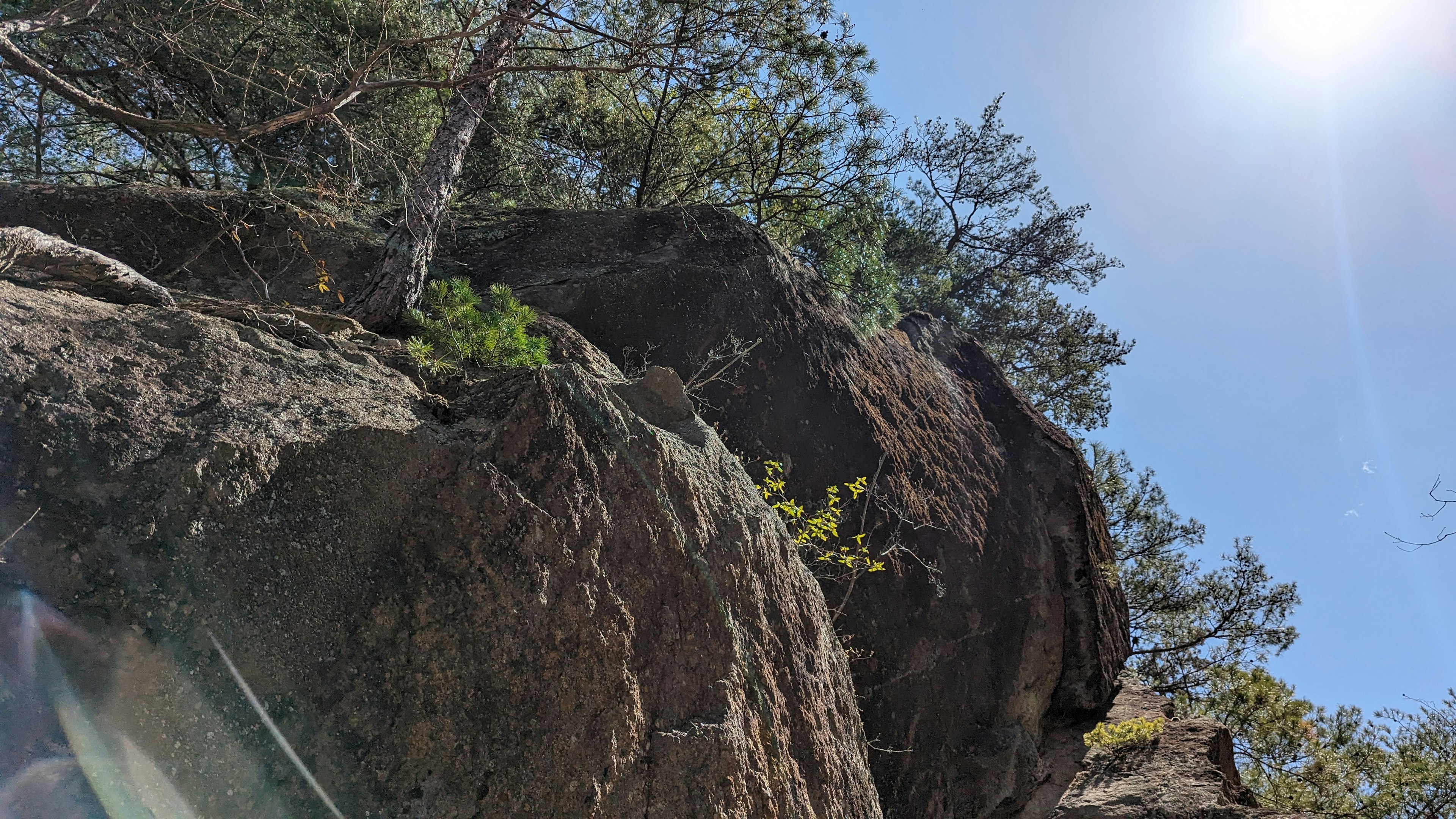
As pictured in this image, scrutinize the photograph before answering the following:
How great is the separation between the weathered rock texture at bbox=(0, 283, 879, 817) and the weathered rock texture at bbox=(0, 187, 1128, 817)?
8.19 ft

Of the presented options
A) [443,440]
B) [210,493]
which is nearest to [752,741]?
Result: [443,440]

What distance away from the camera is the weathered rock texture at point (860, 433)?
611 centimetres

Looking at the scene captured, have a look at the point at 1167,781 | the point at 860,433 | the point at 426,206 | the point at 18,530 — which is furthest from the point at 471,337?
the point at 1167,781

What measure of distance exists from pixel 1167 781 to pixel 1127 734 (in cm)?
59

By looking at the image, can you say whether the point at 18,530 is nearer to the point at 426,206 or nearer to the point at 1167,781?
the point at 426,206

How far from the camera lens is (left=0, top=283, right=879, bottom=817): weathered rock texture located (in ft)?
7.60

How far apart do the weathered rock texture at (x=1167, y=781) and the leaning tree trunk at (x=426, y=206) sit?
6.96m

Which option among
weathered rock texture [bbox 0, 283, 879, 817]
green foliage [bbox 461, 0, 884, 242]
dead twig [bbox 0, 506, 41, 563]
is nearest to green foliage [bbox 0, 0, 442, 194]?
green foliage [bbox 461, 0, 884, 242]

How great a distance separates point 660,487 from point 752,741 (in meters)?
1.22

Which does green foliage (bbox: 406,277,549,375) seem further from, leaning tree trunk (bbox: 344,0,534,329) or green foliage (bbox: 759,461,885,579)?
green foliage (bbox: 759,461,885,579)

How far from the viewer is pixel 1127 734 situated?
24.7 feet

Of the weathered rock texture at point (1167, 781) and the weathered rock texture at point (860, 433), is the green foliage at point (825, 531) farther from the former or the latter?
the weathered rock texture at point (1167, 781)

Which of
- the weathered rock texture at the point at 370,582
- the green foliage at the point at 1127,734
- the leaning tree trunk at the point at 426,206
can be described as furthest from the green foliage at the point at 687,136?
the green foliage at the point at 1127,734

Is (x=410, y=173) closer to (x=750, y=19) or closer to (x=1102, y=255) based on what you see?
(x=750, y=19)
